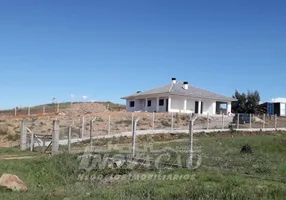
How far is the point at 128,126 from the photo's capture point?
37.5 metres

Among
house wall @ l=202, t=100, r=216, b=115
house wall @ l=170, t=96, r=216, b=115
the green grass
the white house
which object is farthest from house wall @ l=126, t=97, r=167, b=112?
the green grass

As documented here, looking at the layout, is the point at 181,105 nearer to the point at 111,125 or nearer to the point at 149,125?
the point at 149,125

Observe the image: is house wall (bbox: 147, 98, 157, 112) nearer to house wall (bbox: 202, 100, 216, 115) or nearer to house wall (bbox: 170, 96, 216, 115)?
house wall (bbox: 170, 96, 216, 115)

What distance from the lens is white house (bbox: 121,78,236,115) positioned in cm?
5591

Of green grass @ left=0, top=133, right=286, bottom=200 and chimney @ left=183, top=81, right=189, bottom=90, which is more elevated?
chimney @ left=183, top=81, right=189, bottom=90

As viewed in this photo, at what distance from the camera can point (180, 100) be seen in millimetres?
56812

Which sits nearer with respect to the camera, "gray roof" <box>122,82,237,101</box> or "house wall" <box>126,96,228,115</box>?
"gray roof" <box>122,82,237,101</box>

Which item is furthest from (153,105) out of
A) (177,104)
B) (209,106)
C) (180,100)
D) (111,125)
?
(111,125)

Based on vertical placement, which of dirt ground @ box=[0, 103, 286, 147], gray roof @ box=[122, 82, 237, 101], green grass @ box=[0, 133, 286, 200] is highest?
gray roof @ box=[122, 82, 237, 101]

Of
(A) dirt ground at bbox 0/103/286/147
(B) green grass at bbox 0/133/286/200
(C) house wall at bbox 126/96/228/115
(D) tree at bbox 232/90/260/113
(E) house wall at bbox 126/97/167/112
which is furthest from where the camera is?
(D) tree at bbox 232/90/260/113

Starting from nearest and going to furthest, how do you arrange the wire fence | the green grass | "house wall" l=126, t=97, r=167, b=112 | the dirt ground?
the green grass
the dirt ground
the wire fence
"house wall" l=126, t=97, r=167, b=112

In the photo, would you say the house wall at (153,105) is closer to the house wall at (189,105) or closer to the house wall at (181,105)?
the house wall at (181,105)

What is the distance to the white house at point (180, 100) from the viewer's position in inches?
2201

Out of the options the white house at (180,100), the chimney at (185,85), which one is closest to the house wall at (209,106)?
the white house at (180,100)
